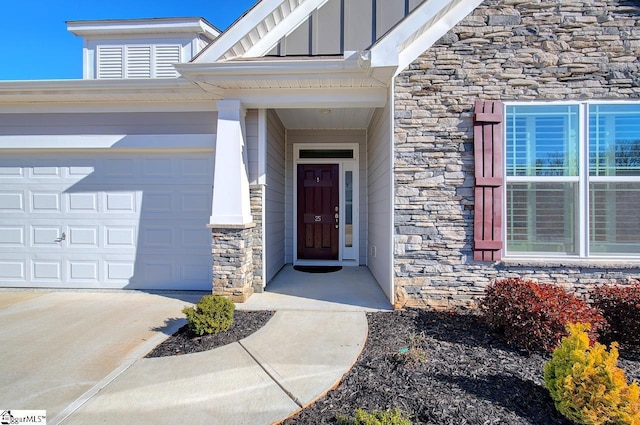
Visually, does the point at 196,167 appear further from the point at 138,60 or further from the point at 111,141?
the point at 138,60

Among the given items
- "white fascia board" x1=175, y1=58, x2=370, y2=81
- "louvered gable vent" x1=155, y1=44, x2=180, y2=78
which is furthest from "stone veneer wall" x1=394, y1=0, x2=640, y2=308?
"louvered gable vent" x1=155, y1=44, x2=180, y2=78

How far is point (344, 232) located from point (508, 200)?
11.8ft

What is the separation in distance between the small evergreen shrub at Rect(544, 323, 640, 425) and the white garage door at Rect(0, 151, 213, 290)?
4.47 metres

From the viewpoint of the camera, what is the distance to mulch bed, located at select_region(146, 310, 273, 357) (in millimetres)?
3084

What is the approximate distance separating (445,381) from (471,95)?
341cm

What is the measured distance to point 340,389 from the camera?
2484 mm

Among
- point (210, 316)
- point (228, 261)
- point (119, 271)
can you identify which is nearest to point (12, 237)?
point (119, 271)

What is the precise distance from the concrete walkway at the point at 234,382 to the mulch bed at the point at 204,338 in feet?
0.45

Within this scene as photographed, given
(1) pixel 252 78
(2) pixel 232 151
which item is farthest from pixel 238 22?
(2) pixel 232 151

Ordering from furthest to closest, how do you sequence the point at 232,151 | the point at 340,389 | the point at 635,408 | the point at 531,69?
the point at 232,151
the point at 531,69
the point at 340,389
the point at 635,408

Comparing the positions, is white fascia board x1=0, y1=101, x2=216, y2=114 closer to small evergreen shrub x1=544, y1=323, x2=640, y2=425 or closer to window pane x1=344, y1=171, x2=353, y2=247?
window pane x1=344, y1=171, x2=353, y2=247

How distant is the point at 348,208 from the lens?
23.5 feet

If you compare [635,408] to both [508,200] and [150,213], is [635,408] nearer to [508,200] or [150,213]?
[508,200]

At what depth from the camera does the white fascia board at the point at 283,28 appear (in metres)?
4.35
